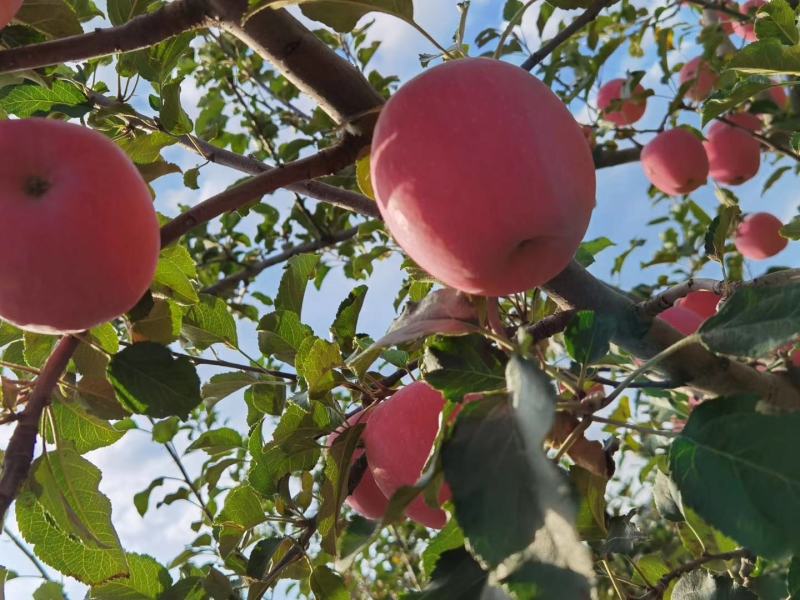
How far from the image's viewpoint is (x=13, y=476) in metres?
0.65

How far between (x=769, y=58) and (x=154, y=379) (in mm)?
1081

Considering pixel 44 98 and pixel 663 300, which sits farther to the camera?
pixel 44 98

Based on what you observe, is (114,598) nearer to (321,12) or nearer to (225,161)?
(225,161)

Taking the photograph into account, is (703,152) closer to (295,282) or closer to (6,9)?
(295,282)

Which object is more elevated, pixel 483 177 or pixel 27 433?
pixel 483 177

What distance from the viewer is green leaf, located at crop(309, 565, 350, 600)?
107 cm

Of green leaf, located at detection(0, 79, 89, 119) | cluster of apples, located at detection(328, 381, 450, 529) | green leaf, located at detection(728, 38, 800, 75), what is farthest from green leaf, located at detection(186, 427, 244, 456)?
green leaf, located at detection(728, 38, 800, 75)

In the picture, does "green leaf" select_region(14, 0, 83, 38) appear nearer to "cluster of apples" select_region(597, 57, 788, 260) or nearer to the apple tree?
the apple tree

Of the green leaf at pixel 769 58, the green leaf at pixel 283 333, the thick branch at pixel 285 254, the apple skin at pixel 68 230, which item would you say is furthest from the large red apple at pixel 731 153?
the apple skin at pixel 68 230

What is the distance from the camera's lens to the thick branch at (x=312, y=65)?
2.37 ft

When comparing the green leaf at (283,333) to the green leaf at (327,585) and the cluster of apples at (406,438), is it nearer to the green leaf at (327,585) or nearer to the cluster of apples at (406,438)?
the cluster of apples at (406,438)

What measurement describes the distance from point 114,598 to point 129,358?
0.48 m

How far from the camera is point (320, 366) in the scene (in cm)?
91

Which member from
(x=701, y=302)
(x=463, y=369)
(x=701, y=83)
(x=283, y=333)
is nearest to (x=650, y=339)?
(x=463, y=369)
